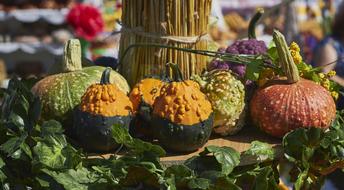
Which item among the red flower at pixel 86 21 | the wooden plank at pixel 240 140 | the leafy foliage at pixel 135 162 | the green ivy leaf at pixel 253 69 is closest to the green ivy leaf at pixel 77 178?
the leafy foliage at pixel 135 162

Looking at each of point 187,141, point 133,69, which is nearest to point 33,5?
point 133,69

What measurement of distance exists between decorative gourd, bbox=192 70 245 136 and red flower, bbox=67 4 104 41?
12.2 ft

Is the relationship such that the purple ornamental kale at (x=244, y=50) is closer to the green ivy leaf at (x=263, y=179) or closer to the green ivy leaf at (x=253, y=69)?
the green ivy leaf at (x=253, y=69)

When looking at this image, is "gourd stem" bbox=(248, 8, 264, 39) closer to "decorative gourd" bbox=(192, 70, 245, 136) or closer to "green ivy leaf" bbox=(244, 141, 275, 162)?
"decorative gourd" bbox=(192, 70, 245, 136)

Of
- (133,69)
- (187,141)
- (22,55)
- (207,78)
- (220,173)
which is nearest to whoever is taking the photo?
(220,173)

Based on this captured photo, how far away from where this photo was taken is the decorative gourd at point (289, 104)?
1.33 metres

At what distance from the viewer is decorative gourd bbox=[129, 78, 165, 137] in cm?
136

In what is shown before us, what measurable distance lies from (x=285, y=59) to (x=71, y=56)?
505mm

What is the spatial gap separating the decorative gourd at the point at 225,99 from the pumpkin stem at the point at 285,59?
11 cm

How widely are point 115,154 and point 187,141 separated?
16 centimetres

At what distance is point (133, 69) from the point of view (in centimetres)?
156

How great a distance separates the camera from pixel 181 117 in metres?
1.27

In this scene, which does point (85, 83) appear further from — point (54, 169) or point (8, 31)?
point (8, 31)

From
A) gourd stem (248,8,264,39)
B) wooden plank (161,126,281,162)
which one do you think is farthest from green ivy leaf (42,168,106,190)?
gourd stem (248,8,264,39)
